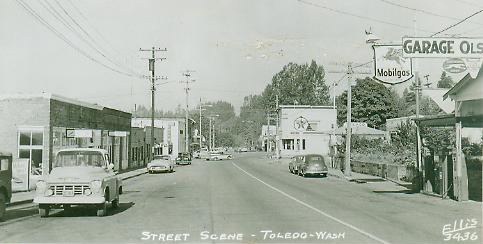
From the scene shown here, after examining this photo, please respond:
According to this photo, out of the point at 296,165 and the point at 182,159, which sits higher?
the point at 296,165

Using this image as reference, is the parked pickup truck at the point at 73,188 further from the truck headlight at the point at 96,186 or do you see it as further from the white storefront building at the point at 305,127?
the white storefront building at the point at 305,127

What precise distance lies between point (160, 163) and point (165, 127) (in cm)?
4600

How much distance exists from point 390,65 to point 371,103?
7936 centimetres

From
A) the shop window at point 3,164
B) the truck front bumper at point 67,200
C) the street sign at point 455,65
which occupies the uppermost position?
the street sign at point 455,65

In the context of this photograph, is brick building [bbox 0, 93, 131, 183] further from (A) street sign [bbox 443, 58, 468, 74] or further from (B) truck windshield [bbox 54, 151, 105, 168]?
(A) street sign [bbox 443, 58, 468, 74]

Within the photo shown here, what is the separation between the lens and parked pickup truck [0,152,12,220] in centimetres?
1544

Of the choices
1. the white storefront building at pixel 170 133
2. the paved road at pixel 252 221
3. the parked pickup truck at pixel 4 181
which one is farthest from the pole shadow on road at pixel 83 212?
the white storefront building at pixel 170 133

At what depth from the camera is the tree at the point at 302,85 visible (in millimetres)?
118875

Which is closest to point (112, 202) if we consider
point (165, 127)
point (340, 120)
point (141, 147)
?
point (141, 147)

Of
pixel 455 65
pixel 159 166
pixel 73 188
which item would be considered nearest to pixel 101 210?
pixel 73 188

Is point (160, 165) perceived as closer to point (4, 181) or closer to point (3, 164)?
point (3, 164)

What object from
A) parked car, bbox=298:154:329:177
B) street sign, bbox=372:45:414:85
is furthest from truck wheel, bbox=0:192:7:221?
parked car, bbox=298:154:329:177

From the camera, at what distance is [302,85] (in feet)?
392

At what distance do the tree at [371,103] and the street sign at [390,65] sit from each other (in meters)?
76.8
